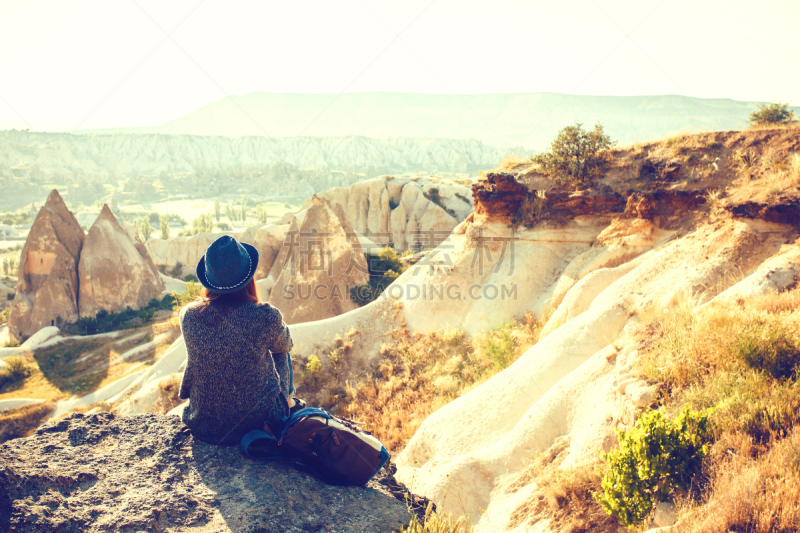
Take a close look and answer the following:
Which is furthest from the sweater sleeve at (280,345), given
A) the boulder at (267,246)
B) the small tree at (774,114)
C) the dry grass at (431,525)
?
the boulder at (267,246)

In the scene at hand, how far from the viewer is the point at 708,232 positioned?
25.4 feet

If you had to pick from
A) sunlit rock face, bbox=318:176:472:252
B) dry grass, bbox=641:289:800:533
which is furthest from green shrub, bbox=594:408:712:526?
sunlit rock face, bbox=318:176:472:252

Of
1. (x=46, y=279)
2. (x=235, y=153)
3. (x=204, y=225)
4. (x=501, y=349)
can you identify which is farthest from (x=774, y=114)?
(x=235, y=153)

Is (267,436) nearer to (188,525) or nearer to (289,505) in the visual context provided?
(289,505)

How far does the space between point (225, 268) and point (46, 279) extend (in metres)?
28.0

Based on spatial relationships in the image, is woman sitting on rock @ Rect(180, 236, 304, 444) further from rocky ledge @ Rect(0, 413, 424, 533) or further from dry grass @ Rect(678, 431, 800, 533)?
dry grass @ Rect(678, 431, 800, 533)

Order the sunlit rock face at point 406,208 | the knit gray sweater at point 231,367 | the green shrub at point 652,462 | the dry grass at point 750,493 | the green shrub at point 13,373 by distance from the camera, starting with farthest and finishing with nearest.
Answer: the sunlit rock face at point 406,208
the green shrub at point 13,373
the green shrub at point 652,462
the knit gray sweater at point 231,367
the dry grass at point 750,493

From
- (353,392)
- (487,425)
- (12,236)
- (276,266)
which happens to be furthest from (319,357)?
(12,236)

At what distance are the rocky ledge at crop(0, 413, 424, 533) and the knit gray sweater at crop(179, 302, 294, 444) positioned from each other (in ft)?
0.58

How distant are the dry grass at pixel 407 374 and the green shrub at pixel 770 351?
4991 mm

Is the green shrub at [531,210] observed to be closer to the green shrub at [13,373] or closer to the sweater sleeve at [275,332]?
the sweater sleeve at [275,332]

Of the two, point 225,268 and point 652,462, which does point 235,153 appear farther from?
point 652,462

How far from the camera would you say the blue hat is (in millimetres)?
2930

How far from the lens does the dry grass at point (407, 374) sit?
877cm
